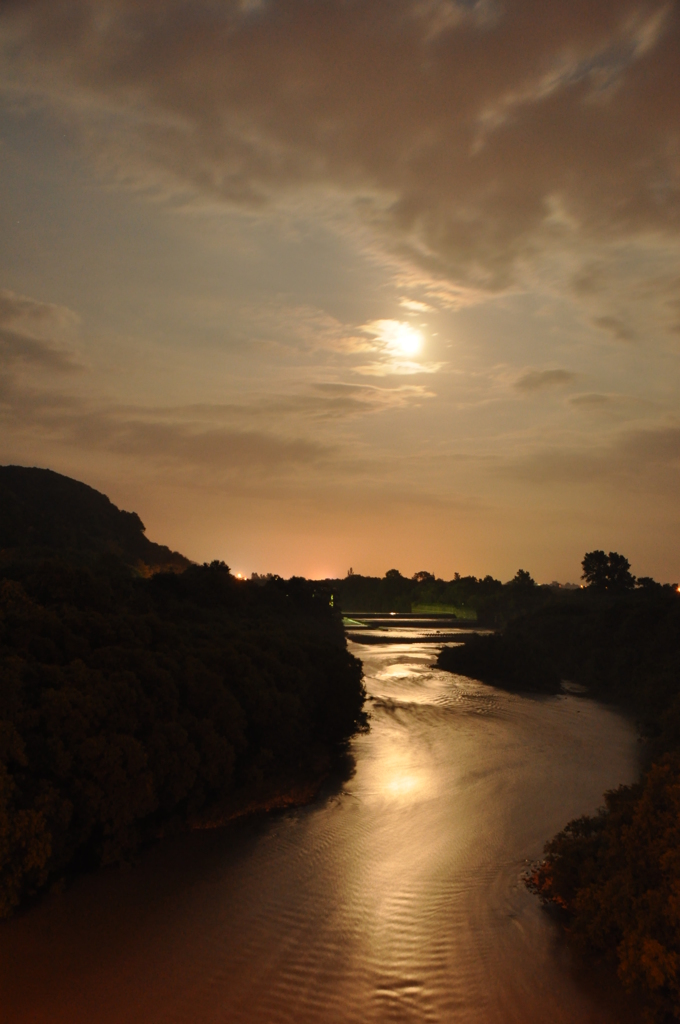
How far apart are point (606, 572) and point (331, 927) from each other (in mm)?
84754

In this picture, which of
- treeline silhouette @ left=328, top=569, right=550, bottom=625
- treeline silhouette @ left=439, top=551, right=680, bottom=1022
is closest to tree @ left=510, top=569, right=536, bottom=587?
treeline silhouette @ left=328, top=569, right=550, bottom=625

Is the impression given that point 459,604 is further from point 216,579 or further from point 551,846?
point 551,846

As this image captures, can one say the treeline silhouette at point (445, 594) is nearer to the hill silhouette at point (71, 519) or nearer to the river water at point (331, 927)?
the hill silhouette at point (71, 519)

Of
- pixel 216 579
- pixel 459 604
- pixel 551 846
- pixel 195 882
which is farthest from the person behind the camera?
pixel 459 604

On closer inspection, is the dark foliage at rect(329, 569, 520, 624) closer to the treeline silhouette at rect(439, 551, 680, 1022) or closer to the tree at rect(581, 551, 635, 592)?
the tree at rect(581, 551, 635, 592)

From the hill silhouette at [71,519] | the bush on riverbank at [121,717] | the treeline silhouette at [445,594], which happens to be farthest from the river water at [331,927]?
the treeline silhouette at [445,594]

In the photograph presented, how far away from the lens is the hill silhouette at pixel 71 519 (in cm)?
6656

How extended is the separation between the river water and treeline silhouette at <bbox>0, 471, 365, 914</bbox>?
3.23 ft

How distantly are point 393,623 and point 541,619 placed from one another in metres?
50.6

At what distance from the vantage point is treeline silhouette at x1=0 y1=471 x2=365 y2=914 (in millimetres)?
13695

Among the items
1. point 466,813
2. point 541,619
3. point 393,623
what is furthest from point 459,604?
point 466,813

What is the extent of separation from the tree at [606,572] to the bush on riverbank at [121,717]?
70.0 m

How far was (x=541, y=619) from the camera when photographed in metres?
65.1

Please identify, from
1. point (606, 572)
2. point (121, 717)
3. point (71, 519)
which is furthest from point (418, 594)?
point (121, 717)
